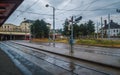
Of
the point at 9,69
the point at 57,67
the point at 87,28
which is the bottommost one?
the point at 57,67

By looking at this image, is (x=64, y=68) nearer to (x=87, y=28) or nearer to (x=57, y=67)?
(x=57, y=67)

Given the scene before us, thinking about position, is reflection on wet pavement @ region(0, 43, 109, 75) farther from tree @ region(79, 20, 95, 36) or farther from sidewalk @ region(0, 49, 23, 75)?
tree @ region(79, 20, 95, 36)

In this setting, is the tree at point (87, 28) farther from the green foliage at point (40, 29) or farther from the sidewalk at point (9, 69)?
the sidewalk at point (9, 69)

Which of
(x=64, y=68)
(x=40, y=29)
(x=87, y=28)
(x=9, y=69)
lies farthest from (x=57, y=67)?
(x=87, y=28)

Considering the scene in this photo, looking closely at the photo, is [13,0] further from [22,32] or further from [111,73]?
[22,32]

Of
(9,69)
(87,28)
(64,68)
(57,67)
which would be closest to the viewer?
(9,69)

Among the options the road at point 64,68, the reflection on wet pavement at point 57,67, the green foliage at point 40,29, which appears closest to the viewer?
the road at point 64,68

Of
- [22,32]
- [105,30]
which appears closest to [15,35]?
[22,32]

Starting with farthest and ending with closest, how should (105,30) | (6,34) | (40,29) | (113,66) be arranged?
(105,30) → (6,34) → (40,29) → (113,66)

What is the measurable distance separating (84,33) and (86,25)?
4.20 metres

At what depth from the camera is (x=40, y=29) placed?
113 m

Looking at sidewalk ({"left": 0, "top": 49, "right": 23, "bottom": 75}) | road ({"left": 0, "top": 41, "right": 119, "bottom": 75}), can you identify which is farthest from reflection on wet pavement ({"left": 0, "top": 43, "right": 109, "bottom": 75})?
sidewalk ({"left": 0, "top": 49, "right": 23, "bottom": 75})

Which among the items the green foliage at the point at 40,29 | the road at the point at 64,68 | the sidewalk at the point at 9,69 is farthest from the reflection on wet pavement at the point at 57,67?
the green foliage at the point at 40,29

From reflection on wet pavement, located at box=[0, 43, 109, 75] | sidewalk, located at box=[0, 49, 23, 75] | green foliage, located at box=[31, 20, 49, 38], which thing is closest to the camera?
sidewalk, located at box=[0, 49, 23, 75]
